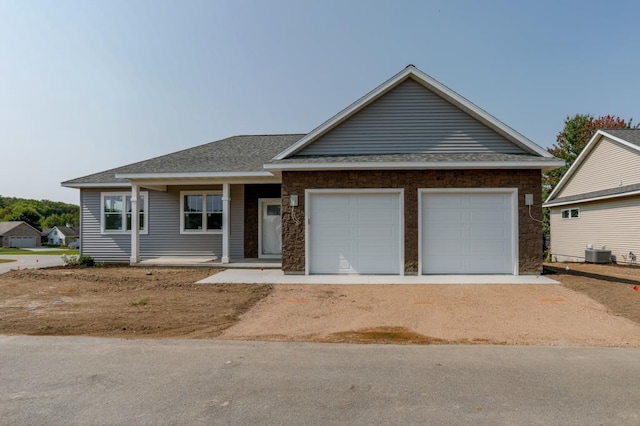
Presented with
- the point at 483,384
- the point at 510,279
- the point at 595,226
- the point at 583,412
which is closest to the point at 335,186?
the point at 510,279

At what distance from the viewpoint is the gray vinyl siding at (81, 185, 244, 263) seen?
50.3 feet

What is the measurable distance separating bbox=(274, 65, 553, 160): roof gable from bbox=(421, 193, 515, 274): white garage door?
1.61 meters

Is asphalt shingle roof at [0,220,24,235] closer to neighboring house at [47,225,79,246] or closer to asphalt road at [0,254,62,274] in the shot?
neighboring house at [47,225,79,246]

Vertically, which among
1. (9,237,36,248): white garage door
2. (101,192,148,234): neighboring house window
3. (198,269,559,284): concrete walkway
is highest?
(101,192,148,234): neighboring house window

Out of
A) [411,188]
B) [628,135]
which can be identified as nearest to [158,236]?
[411,188]

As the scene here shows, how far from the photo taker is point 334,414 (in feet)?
11.5

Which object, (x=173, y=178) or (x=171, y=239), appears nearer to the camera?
(x=173, y=178)

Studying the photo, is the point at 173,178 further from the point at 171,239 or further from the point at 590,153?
the point at 590,153

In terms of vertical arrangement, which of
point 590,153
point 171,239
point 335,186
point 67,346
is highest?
point 590,153

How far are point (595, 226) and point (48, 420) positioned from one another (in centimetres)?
2256

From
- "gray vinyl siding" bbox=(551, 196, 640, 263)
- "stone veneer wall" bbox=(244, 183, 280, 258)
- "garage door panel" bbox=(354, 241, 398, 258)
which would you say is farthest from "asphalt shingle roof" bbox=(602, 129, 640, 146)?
"stone veneer wall" bbox=(244, 183, 280, 258)

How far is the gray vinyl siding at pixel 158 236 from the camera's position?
15.3 metres

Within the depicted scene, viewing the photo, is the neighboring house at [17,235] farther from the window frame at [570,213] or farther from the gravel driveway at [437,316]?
the window frame at [570,213]

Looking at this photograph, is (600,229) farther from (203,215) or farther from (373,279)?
(203,215)
